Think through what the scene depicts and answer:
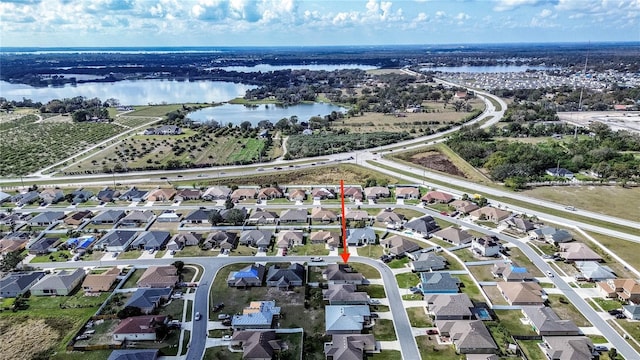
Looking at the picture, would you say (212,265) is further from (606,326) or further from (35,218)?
(606,326)

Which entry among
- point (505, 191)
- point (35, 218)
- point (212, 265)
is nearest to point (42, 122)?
point (35, 218)

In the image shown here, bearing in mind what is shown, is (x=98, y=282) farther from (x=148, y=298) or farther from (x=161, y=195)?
(x=161, y=195)

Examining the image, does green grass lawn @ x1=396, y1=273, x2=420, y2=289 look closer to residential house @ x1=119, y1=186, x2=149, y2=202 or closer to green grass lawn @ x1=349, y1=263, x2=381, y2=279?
green grass lawn @ x1=349, y1=263, x2=381, y2=279

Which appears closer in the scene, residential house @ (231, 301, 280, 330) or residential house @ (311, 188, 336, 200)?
residential house @ (231, 301, 280, 330)

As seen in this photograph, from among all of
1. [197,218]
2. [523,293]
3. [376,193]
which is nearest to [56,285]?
[197,218]

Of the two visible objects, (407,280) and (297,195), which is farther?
(297,195)

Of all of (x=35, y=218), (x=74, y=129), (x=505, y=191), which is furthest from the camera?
(x=74, y=129)

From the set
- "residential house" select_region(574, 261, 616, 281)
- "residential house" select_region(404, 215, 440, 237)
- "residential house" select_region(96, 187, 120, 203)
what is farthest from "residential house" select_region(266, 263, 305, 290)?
"residential house" select_region(96, 187, 120, 203)
